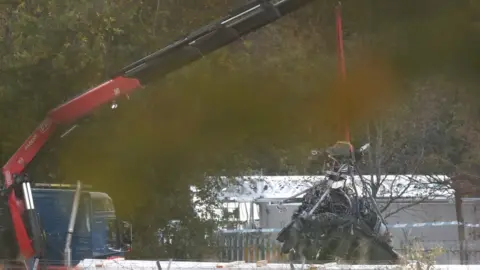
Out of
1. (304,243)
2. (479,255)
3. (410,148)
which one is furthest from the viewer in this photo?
(410,148)

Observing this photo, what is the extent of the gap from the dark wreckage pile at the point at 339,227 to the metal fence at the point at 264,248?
103mm

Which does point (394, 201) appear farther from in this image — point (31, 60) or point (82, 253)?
point (31, 60)

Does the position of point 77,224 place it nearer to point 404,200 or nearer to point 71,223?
point 71,223

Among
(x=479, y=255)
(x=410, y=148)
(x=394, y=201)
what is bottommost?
(x=479, y=255)

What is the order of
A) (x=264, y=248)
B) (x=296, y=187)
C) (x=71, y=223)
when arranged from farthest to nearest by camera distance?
(x=296, y=187)
(x=71, y=223)
(x=264, y=248)

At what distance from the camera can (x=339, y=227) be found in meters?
2.92

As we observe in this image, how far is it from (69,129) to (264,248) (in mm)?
1284

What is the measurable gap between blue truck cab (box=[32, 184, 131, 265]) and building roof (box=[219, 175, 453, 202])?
0.82 meters

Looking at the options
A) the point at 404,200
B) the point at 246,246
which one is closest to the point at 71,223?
the point at 246,246

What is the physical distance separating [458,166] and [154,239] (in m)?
2.37

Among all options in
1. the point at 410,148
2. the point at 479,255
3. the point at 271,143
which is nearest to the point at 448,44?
the point at 271,143

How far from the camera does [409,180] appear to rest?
18.1 ft

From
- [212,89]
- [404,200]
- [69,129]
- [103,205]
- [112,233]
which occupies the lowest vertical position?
[112,233]

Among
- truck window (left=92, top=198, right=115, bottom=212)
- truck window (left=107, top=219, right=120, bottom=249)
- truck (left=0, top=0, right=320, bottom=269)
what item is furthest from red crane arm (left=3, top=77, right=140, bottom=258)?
truck window (left=107, top=219, right=120, bottom=249)
